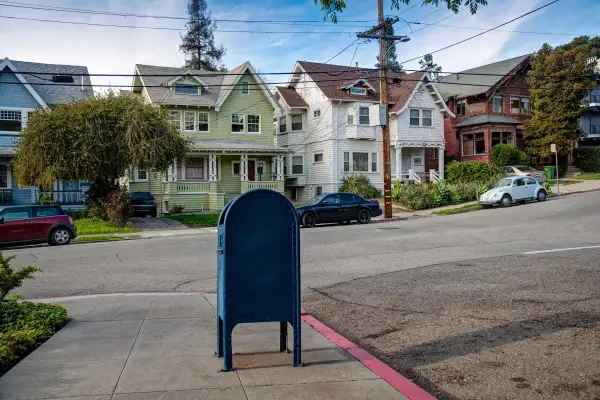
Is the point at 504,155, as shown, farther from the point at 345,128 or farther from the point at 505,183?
the point at 505,183

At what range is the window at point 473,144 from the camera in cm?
4678

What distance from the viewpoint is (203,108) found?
3800 cm

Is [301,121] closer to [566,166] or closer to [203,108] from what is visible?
[203,108]

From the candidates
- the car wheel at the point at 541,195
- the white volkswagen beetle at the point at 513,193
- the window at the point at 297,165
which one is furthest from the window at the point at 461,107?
the car wheel at the point at 541,195

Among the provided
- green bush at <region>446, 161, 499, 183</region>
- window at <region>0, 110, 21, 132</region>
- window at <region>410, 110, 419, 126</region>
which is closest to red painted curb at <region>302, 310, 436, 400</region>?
window at <region>0, 110, 21, 132</region>

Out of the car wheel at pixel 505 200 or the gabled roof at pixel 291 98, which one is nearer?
the car wheel at pixel 505 200

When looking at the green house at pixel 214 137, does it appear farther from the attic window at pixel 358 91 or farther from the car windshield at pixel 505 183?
the car windshield at pixel 505 183

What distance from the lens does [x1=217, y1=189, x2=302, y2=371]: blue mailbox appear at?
5.09m

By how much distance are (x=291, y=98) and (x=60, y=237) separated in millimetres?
25273

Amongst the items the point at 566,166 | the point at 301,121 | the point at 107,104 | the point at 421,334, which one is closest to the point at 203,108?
the point at 301,121

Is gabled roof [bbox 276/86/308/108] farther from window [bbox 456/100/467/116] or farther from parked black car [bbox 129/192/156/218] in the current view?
window [bbox 456/100/467/116]

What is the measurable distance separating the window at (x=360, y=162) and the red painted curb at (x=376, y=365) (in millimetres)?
34367

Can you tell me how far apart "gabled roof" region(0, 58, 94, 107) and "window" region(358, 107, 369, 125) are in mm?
18361

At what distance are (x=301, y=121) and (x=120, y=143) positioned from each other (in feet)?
63.6
